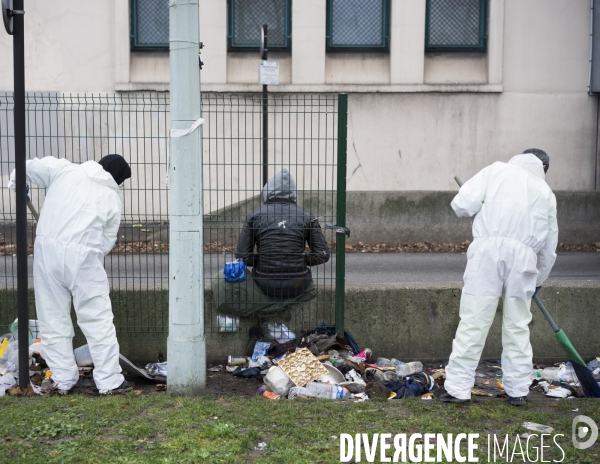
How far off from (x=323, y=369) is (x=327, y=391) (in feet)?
0.91

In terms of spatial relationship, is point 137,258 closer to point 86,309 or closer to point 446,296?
point 86,309

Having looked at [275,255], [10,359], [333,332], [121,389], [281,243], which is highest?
[281,243]

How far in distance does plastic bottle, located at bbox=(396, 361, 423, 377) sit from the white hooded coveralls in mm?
820

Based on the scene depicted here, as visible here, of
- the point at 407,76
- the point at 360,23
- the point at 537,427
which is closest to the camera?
the point at 537,427

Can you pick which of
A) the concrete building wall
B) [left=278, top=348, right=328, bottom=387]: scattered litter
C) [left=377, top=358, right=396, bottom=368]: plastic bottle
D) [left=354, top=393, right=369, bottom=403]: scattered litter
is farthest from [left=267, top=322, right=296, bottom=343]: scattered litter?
the concrete building wall

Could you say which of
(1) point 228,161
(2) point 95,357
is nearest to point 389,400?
(2) point 95,357

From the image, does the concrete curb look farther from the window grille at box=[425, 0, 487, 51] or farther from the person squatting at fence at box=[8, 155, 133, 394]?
the window grille at box=[425, 0, 487, 51]

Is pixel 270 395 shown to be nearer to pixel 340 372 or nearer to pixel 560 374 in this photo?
pixel 340 372

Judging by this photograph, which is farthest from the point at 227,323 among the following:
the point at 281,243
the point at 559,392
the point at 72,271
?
the point at 559,392

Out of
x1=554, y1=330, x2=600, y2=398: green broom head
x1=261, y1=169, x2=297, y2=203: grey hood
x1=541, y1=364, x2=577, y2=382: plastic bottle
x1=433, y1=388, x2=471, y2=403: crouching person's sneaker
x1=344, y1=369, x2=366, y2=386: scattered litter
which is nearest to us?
x1=433, y1=388, x2=471, y2=403: crouching person's sneaker

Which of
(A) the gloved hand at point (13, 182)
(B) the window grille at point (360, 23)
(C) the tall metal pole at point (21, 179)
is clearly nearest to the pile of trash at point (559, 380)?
(C) the tall metal pole at point (21, 179)

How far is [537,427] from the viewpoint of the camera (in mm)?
5059

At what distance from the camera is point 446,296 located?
7121 mm

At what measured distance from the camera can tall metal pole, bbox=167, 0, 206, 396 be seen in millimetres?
5625
